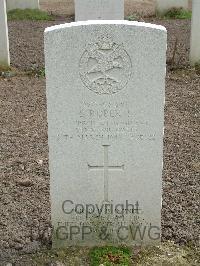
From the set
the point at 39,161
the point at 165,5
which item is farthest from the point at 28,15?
the point at 39,161

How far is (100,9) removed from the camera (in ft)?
29.4

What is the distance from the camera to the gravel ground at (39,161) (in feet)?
13.6

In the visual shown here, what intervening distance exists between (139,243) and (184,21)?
8684mm

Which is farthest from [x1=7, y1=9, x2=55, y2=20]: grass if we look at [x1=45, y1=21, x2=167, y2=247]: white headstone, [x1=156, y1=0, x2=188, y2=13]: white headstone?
[x1=45, y1=21, x2=167, y2=247]: white headstone

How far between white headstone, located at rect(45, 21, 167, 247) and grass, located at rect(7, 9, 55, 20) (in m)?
9.01

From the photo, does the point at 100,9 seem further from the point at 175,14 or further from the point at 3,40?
the point at 175,14

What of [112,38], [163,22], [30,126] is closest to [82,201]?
[112,38]

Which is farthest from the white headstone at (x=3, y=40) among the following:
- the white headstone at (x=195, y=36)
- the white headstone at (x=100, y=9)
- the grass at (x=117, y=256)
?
the grass at (x=117, y=256)

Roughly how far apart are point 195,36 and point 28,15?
519 centimetres

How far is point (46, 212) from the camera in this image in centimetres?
437

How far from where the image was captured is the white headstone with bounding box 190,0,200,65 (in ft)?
27.1

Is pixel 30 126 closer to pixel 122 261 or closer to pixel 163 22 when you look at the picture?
pixel 122 261

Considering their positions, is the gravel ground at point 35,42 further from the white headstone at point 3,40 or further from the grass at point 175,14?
the grass at point 175,14

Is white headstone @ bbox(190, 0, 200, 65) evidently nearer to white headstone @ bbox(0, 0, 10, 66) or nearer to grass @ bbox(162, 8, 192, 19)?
white headstone @ bbox(0, 0, 10, 66)
